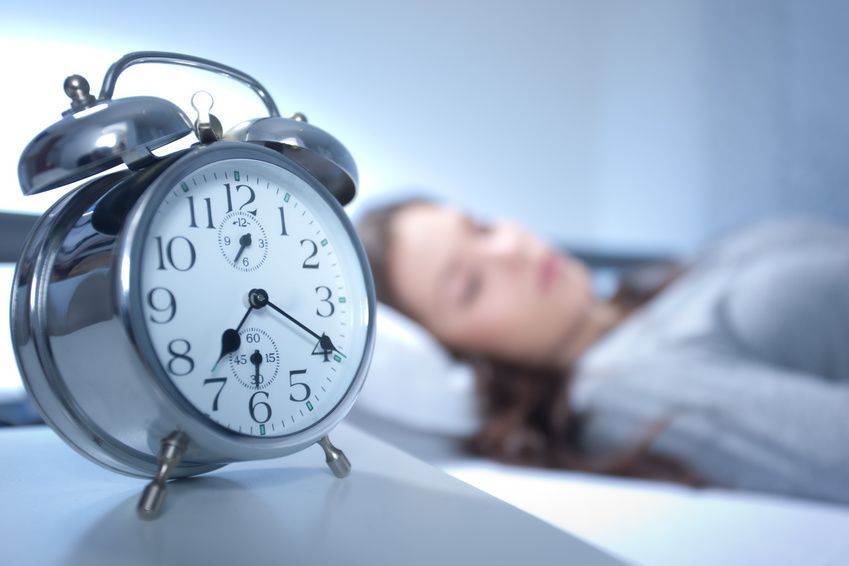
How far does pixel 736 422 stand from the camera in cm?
98

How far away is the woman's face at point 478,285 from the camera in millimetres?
1473

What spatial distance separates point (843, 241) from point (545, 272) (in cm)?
63

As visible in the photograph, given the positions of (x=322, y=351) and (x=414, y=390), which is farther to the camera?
(x=414, y=390)

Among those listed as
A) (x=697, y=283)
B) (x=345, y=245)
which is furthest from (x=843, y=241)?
(x=345, y=245)

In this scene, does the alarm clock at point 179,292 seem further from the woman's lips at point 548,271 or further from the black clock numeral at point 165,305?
the woman's lips at point 548,271

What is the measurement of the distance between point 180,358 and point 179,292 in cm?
4

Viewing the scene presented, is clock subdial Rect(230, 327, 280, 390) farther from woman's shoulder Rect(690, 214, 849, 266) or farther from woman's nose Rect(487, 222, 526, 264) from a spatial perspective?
woman's shoulder Rect(690, 214, 849, 266)

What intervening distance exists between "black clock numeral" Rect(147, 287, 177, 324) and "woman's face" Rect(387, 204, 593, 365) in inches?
43.5

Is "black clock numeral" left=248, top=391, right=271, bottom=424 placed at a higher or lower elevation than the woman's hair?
higher

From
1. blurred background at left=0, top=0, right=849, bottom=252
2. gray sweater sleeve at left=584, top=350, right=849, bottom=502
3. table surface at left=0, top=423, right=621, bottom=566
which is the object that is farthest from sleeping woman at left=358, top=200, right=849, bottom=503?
table surface at left=0, top=423, right=621, bottom=566

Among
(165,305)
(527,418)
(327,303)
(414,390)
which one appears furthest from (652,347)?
(165,305)

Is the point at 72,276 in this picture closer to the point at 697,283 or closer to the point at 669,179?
the point at 697,283

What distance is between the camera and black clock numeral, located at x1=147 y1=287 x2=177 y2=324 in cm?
37

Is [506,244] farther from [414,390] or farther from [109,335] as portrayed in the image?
[109,335]
